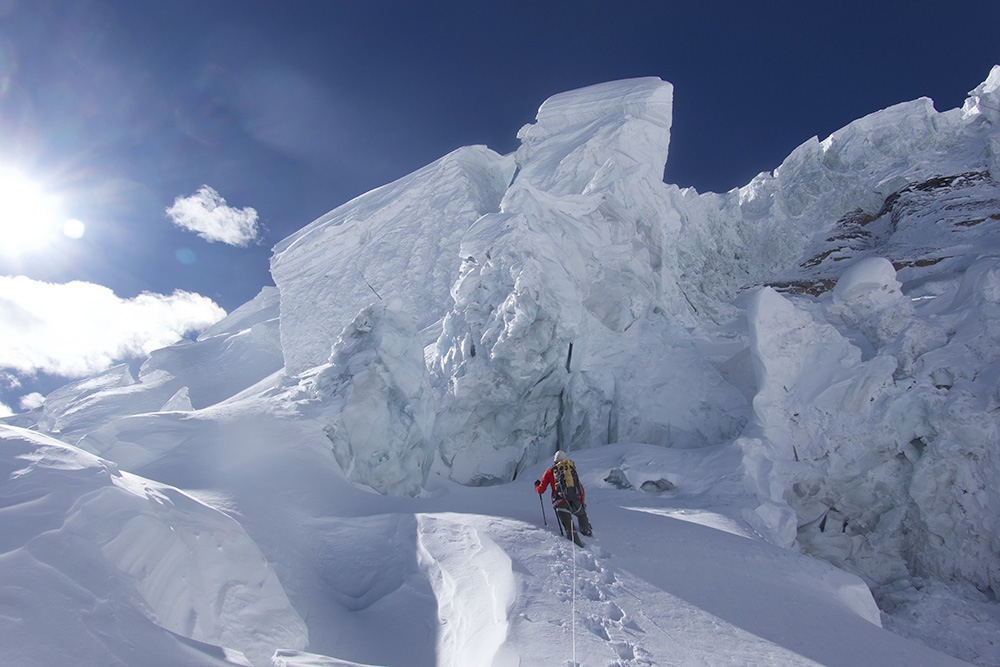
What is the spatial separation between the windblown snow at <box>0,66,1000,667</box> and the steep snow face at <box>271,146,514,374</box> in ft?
0.48

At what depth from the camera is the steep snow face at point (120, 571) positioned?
10.3 feet

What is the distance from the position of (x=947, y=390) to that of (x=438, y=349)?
13.0 metres

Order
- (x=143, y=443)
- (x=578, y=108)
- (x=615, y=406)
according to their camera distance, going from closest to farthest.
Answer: (x=143, y=443) → (x=615, y=406) → (x=578, y=108)

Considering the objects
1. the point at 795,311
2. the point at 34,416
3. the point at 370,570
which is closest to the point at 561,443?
the point at 795,311

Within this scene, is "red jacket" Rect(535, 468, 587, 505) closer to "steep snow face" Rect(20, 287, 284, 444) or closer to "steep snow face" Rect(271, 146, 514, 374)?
"steep snow face" Rect(271, 146, 514, 374)

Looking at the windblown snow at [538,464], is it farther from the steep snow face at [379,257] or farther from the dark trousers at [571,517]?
the dark trousers at [571,517]

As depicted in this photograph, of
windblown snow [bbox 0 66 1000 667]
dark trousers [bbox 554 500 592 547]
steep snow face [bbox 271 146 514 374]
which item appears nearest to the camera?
windblown snow [bbox 0 66 1000 667]

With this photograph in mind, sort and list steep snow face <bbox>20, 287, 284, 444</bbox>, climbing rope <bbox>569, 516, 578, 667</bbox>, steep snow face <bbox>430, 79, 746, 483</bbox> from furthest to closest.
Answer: steep snow face <bbox>20, 287, 284, 444</bbox> → steep snow face <bbox>430, 79, 746, 483</bbox> → climbing rope <bbox>569, 516, 578, 667</bbox>

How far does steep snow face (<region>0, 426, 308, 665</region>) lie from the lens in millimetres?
3137

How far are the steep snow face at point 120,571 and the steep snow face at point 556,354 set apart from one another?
1033 cm

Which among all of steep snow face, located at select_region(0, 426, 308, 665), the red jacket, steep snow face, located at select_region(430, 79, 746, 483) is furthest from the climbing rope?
steep snow face, located at select_region(430, 79, 746, 483)

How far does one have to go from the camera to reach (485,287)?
16719 millimetres

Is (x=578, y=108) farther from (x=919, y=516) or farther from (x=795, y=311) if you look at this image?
(x=919, y=516)

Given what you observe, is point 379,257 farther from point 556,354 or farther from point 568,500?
point 568,500
